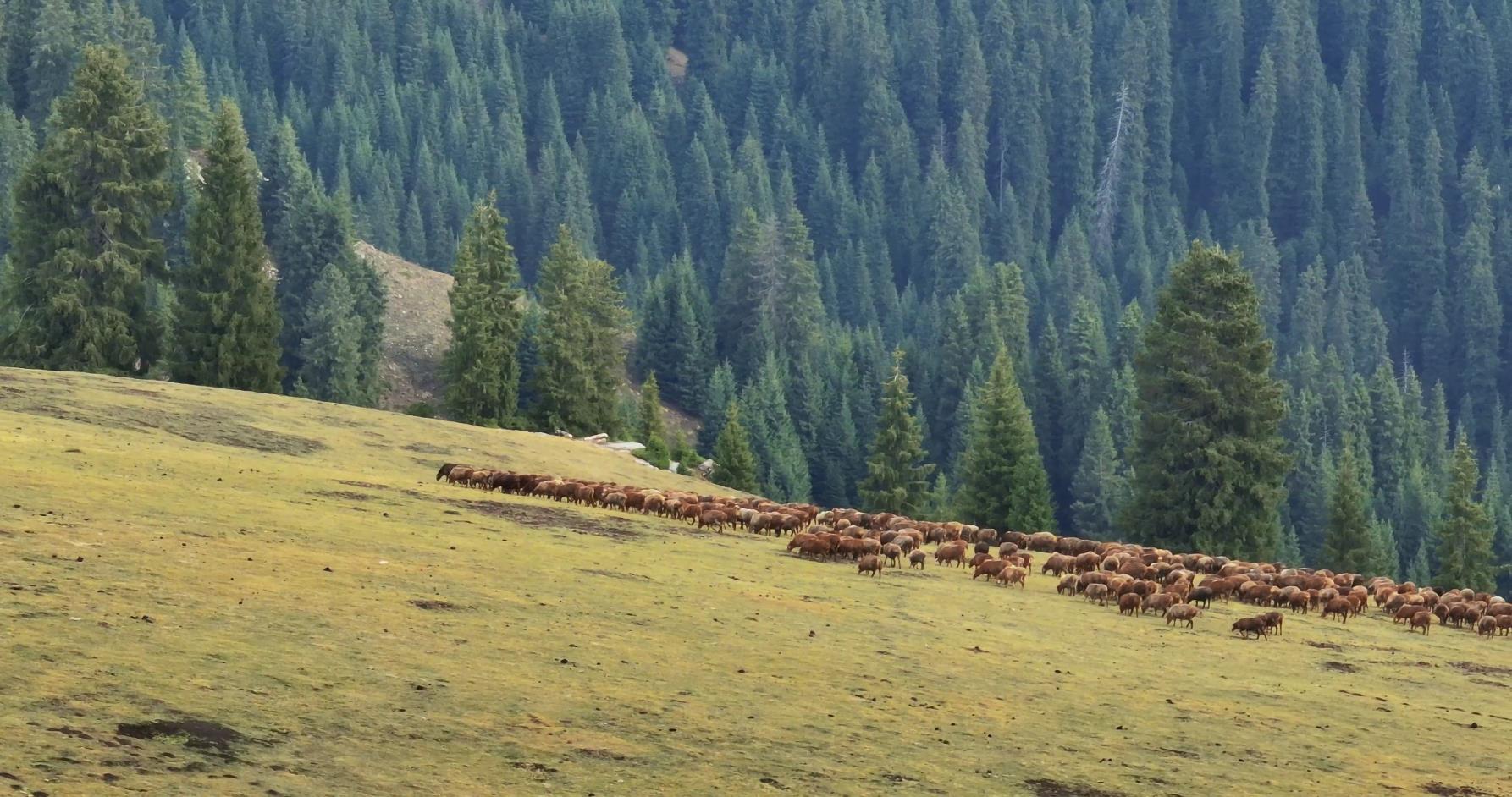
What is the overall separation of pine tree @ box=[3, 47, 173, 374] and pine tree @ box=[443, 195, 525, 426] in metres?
17.8

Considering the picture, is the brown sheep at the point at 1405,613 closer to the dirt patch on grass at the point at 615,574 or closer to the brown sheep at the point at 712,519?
the brown sheep at the point at 712,519

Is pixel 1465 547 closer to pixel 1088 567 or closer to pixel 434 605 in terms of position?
pixel 1088 567

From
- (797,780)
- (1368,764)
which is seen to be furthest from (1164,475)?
(797,780)

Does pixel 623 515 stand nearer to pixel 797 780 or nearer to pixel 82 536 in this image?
pixel 82 536

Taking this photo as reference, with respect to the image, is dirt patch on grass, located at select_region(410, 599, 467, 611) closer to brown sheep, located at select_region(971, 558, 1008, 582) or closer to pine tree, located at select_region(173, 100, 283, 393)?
brown sheep, located at select_region(971, 558, 1008, 582)

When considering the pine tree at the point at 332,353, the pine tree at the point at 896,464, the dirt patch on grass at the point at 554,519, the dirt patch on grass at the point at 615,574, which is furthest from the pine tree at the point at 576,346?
the dirt patch on grass at the point at 615,574

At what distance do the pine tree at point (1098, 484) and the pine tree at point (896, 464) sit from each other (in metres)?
39.3

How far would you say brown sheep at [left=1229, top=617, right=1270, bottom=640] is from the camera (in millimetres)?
43281

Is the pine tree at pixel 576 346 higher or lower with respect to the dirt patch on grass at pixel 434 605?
higher

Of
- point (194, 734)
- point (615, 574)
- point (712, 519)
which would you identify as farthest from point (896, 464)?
point (194, 734)

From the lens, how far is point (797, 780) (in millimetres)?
26422

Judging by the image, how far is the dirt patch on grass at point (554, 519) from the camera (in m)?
48.2

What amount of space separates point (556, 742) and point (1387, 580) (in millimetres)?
38931

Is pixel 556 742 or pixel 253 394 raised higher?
pixel 253 394
